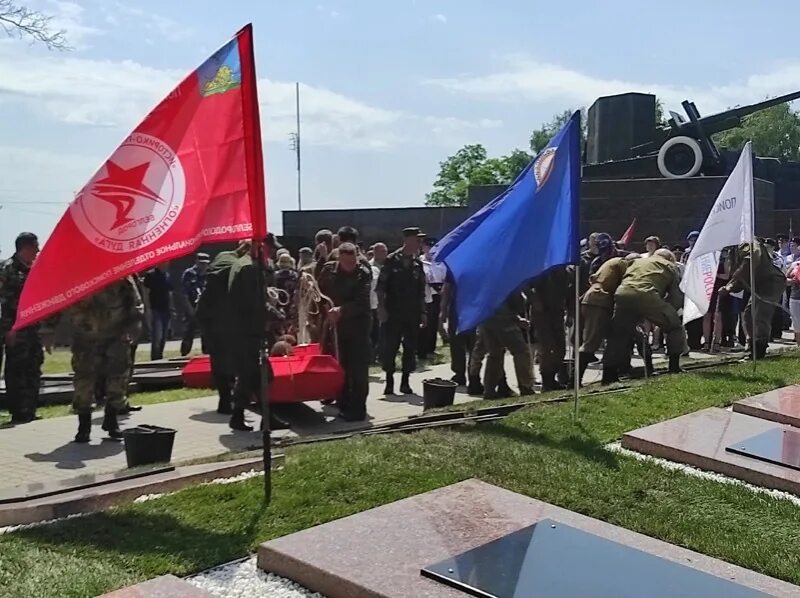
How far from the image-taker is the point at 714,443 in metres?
6.11

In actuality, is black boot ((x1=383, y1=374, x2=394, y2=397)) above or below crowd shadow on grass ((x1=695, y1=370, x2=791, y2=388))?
below

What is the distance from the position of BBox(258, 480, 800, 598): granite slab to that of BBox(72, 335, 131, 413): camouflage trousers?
4.16m

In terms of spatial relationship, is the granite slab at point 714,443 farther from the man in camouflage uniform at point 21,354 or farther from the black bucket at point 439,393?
the man in camouflage uniform at point 21,354

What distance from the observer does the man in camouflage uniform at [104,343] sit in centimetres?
783

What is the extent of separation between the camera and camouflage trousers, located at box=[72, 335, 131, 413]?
788 cm

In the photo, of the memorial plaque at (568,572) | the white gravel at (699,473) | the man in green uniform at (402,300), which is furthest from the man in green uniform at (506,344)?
the memorial plaque at (568,572)

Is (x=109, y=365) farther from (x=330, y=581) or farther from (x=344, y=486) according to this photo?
(x=330, y=581)

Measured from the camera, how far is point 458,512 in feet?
14.6

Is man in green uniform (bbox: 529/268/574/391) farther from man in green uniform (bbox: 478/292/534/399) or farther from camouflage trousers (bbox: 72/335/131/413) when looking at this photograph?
camouflage trousers (bbox: 72/335/131/413)

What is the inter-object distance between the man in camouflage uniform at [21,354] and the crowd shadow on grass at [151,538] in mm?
4819

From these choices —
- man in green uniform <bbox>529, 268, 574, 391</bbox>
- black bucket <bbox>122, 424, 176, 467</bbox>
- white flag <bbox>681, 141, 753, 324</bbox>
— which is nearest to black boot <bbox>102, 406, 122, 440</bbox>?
black bucket <bbox>122, 424, 176, 467</bbox>

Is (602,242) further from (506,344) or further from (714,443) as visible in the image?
(714,443)

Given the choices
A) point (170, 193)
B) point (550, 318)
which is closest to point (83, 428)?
point (170, 193)

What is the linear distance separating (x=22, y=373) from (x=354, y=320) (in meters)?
3.27
